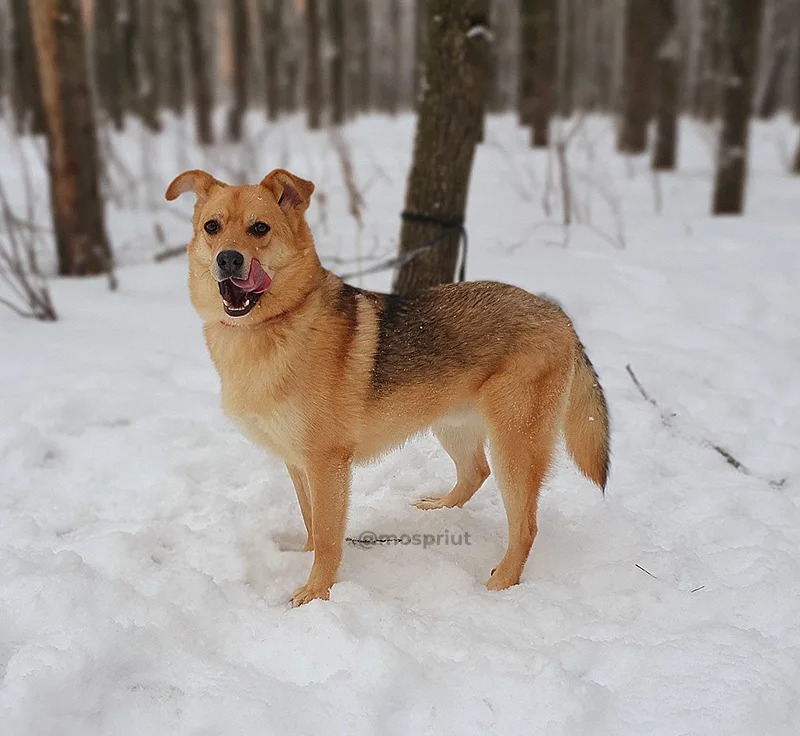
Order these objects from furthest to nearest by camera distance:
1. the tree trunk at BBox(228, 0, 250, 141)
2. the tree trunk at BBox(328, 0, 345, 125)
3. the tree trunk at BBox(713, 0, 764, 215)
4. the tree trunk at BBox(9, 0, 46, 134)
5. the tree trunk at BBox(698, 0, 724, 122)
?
the tree trunk at BBox(698, 0, 724, 122) → the tree trunk at BBox(328, 0, 345, 125) → the tree trunk at BBox(228, 0, 250, 141) → the tree trunk at BBox(9, 0, 46, 134) → the tree trunk at BBox(713, 0, 764, 215)

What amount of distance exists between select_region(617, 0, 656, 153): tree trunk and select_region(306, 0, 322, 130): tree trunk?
844 cm

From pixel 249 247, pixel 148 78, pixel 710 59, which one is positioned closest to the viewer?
pixel 249 247

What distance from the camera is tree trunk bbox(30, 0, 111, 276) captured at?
22.3 feet

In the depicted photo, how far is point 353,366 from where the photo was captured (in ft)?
10.3

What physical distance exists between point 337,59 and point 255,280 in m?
19.8

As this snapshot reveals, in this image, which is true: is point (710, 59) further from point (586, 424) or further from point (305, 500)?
point (305, 500)

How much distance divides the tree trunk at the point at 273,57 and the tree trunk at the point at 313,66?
279 centimetres

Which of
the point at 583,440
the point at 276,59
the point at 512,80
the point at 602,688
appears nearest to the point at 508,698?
the point at 602,688

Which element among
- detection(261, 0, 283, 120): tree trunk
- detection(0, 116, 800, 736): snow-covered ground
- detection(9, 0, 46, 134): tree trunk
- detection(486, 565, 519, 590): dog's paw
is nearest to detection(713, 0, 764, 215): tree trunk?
Answer: detection(0, 116, 800, 736): snow-covered ground

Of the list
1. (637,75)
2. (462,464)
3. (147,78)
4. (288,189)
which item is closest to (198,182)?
(288,189)

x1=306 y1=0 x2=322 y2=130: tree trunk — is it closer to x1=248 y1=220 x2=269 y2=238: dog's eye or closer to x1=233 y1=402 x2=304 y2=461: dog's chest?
x1=248 y1=220 x2=269 y2=238: dog's eye

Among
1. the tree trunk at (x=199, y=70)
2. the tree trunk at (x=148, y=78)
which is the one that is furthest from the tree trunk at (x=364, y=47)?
the tree trunk at (x=199, y=70)

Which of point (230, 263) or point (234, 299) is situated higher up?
point (230, 263)

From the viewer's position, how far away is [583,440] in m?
3.41
